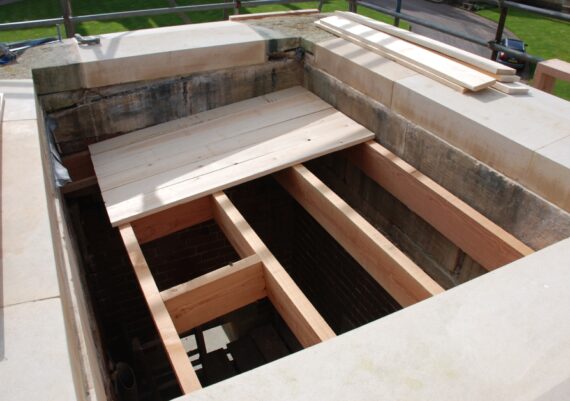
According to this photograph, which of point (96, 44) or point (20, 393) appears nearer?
point (20, 393)

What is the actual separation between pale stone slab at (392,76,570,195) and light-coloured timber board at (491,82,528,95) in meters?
0.05

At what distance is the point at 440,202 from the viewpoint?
10.6ft

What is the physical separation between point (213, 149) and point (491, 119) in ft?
6.68

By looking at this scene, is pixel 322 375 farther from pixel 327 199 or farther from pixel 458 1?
pixel 458 1

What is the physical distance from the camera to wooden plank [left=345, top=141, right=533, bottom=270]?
2873 millimetres

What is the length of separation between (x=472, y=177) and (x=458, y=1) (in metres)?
21.9

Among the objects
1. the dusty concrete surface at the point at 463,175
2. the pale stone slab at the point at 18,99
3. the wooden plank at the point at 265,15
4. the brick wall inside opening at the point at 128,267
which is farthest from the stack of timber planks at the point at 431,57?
the pale stone slab at the point at 18,99

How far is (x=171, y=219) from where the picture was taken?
11.5 ft

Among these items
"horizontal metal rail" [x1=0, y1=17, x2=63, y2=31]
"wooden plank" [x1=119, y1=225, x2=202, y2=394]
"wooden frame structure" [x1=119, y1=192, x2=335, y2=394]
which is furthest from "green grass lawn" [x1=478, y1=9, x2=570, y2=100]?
"wooden plank" [x1=119, y1=225, x2=202, y2=394]

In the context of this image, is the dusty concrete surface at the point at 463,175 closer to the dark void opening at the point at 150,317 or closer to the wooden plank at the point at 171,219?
the wooden plank at the point at 171,219

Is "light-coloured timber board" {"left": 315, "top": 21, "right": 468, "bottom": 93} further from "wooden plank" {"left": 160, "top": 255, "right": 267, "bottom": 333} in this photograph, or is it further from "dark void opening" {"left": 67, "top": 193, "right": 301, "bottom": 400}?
"dark void opening" {"left": 67, "top": 193, "right": 301, "bottom": 400}

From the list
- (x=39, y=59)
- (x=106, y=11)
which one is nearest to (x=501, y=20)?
(x=39, y=59)

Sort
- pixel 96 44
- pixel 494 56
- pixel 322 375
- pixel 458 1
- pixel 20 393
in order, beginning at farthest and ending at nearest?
pixel 458 1 < pixel 494 56 < pixel 96 44 < pixel 322 375 < pixel 20 393

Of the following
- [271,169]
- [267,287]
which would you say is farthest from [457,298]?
[271,169]
